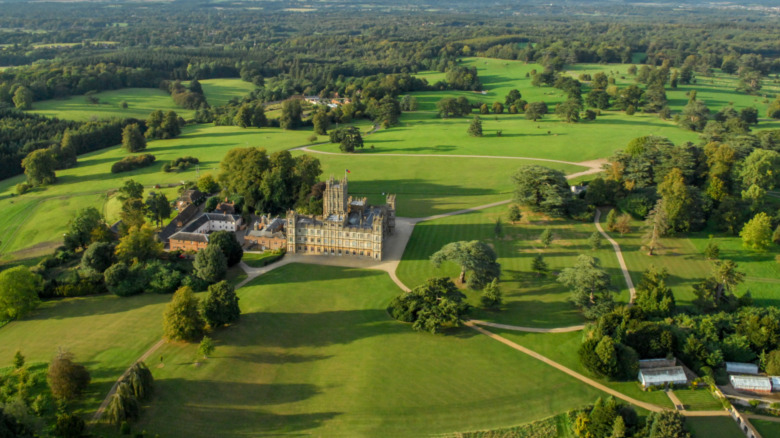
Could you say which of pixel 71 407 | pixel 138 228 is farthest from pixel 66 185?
pixel 71 407

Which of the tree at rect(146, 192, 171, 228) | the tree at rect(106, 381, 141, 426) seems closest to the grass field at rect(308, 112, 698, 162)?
the tree at rect(146, 192, 171, 228)

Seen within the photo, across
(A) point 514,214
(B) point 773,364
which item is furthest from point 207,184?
(B) point 773,364

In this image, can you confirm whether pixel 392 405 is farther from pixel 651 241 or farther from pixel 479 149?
pixel 479 149

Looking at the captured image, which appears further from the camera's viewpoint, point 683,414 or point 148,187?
point 148,187

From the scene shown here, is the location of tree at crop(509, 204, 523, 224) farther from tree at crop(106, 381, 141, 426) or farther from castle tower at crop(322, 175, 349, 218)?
tree at crop(106, 381, 141, 426)

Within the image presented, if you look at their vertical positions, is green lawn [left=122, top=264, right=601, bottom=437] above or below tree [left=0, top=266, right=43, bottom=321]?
below
